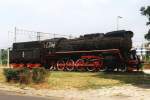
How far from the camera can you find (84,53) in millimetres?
35438

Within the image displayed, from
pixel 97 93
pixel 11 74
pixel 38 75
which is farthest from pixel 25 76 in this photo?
pixel 97 93

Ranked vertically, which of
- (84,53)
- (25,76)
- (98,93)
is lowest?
(98,93)

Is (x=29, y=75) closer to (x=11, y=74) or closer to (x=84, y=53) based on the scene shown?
(x=11, y=74)

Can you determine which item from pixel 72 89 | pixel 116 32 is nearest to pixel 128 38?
pixel 116 32

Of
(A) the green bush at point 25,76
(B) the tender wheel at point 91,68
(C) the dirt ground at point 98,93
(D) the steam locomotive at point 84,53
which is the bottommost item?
(C) the dirt ground at point 98,93

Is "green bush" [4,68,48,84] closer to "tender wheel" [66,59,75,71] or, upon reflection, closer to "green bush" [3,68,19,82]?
"green bush" [3,68,19,82]

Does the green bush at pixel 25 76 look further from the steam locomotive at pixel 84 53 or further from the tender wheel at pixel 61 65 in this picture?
the tender wheel at pixel 61 65

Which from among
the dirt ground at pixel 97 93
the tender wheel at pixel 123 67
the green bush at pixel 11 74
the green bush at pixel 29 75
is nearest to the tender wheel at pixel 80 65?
the tender wheel at pixel 123 67

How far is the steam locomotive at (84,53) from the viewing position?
109 ft

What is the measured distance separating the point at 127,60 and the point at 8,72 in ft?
39.2

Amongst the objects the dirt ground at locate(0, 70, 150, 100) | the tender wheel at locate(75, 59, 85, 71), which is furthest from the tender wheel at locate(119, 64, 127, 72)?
the dirt ground at locate(0, 70, 150, 100)

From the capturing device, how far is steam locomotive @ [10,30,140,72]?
3316cm

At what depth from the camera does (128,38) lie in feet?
109

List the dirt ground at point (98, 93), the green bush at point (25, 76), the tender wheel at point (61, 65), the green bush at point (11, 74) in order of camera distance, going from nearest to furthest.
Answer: the dirt ground at point (98, 93) < the green bush at point (25, 76) < the green bush at point (11, 74) < the tender wheel at point (61, 65)
